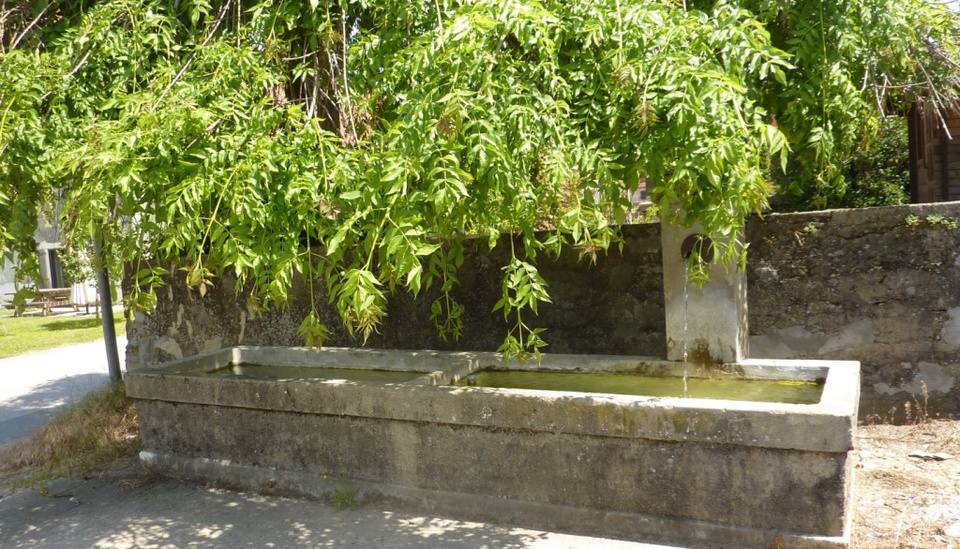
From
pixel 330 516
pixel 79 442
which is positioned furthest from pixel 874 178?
pixel 79 442

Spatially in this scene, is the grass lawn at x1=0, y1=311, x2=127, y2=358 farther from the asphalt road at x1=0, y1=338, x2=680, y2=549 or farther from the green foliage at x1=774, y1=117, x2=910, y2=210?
the green foliage at x1=774, y1=117, x2=910, y2=210

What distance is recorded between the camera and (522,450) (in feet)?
13.2

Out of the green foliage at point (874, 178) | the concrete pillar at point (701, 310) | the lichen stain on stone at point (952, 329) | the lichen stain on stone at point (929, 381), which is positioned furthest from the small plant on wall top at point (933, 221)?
the green foliage at point (874, 178)

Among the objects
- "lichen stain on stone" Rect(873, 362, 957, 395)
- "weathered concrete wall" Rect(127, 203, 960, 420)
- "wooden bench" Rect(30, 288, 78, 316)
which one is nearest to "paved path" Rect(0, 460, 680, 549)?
"weathered concrete wall" Rect(127, 203, 960, 420)

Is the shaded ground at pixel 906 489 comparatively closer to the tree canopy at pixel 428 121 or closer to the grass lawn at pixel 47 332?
the tree canopy at pixel 428 121

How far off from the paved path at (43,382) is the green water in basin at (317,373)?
267cm

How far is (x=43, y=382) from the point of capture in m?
10.4

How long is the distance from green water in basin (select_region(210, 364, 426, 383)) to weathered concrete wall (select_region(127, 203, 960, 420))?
2.37ft

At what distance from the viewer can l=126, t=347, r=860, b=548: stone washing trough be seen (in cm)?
348

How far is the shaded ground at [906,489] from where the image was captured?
146 inches

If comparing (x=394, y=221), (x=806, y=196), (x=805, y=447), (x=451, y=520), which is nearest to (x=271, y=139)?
(x=394, y=221)

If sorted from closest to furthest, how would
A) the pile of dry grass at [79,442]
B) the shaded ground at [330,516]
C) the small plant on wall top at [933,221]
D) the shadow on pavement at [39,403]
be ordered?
1. the shaded ground at [330,516]
2. the small plant on wall top at [933,221]
3. the pile of dry grass at [79,442]
4. the shadow on pavement at [39,403]

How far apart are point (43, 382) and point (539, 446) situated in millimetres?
8905

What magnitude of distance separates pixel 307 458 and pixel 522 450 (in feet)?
4.63
